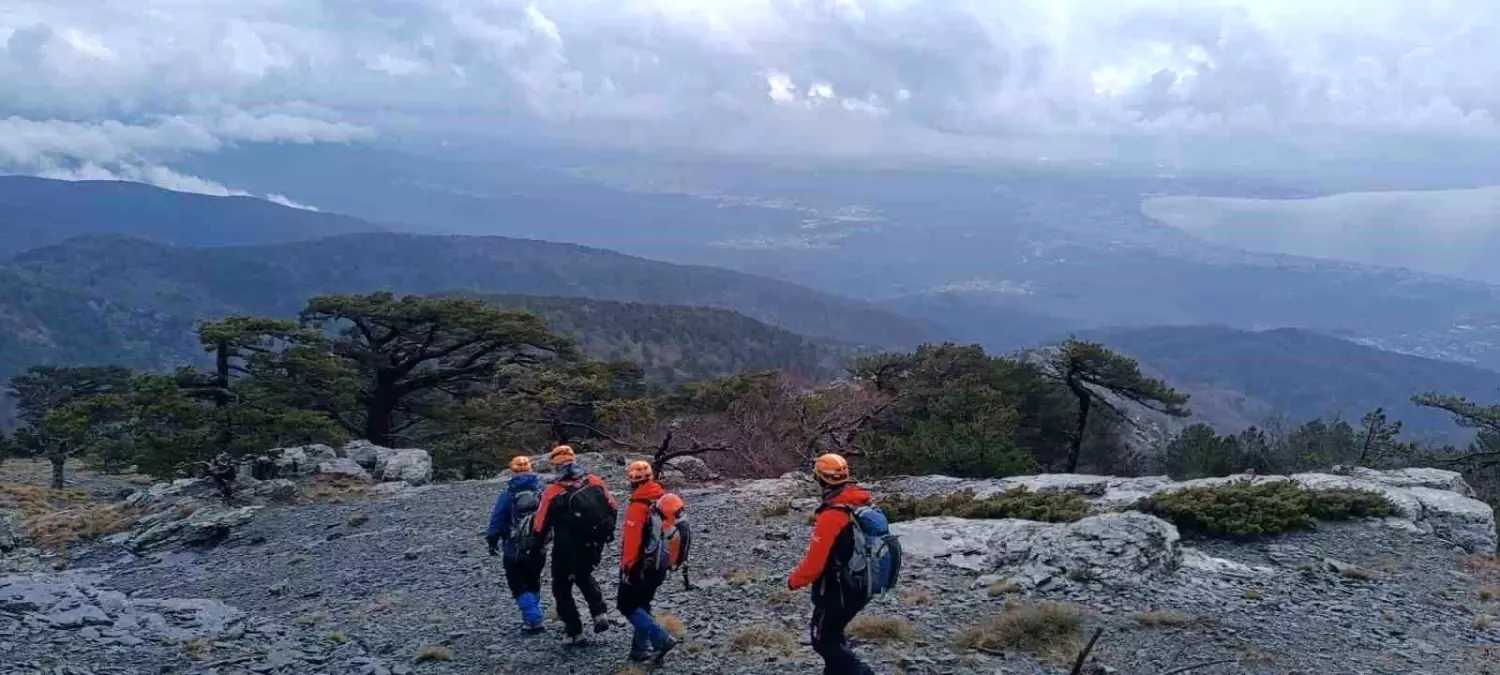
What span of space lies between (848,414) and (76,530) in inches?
624

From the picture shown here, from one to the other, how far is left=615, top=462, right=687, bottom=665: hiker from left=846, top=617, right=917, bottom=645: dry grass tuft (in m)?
1.83

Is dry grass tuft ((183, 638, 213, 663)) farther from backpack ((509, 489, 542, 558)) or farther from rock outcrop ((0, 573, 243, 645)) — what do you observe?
backpack ((509, 489, 542, 558))

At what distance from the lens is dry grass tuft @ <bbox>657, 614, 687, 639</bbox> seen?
9461 millimetres

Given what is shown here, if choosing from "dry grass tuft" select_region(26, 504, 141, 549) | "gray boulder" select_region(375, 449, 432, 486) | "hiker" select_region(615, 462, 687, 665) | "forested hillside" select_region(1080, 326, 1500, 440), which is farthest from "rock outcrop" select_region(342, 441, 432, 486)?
"forested hillside" select_region(1080, 326, 1500, 440)

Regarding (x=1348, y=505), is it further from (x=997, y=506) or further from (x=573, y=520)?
(x=573, y=520)

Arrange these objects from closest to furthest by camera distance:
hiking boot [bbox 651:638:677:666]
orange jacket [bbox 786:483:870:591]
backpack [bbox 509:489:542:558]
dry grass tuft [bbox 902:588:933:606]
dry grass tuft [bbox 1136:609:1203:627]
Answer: orange jacket [bbox 786:483:870:591] < hiking boot [bbox 651:638:677:666] < backpack [bbox 509:489:542:558] < dry grass tuft [bbox 1136:609:1203:627] < dry grass tuft [bbox 902:588:933:606]

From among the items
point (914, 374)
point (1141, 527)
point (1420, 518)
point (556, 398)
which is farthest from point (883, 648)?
point (914, 374)

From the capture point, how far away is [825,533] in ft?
22.9

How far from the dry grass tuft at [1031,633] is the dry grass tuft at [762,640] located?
1.60 m

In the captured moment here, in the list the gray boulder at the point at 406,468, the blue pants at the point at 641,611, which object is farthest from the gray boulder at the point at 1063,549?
the gray boulder at the point at 406,468

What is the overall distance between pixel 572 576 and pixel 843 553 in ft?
9.90

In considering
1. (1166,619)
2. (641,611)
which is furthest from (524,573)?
(1166,619)

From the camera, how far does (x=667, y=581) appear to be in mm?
11844

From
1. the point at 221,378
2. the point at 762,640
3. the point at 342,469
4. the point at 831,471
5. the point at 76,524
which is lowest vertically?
the point at 76,524
